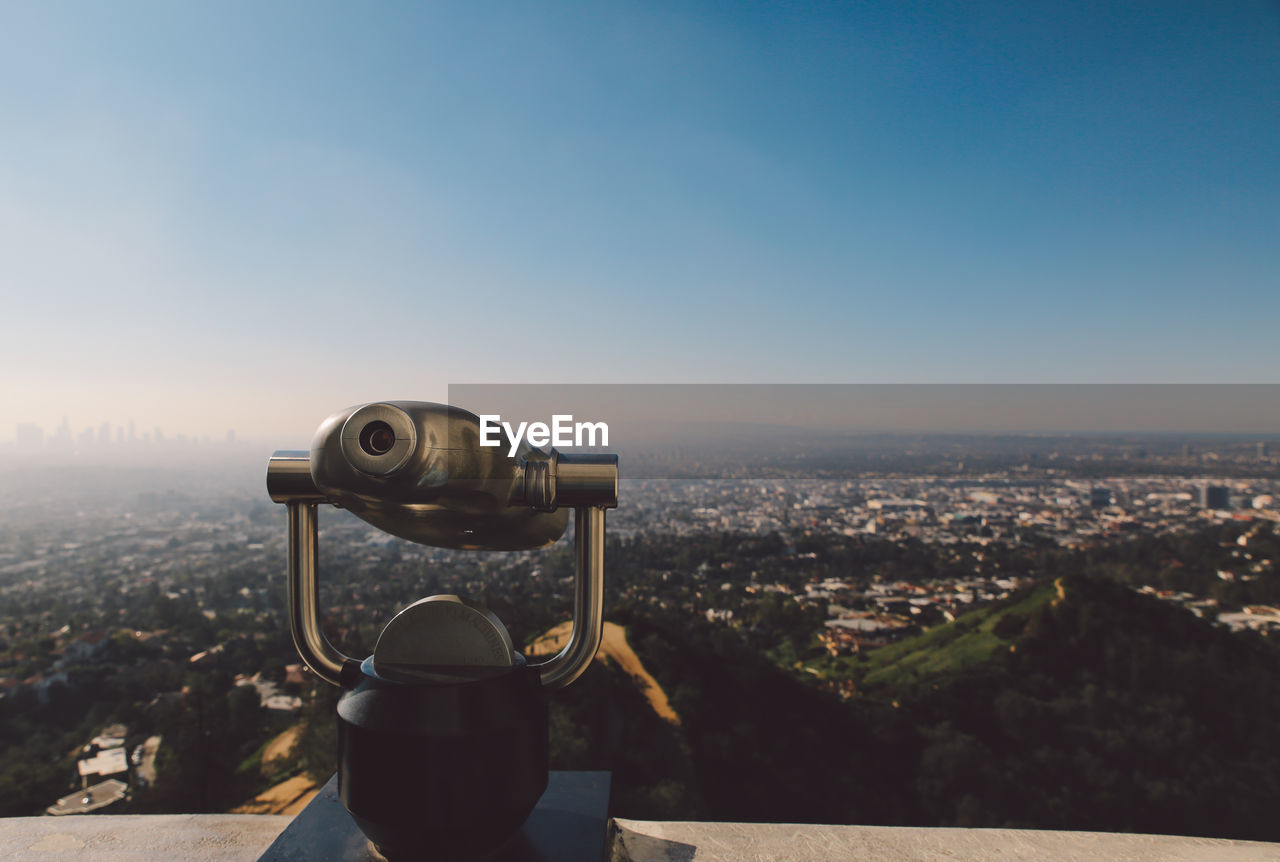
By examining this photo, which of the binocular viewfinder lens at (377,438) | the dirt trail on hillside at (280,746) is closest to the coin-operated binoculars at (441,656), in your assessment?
the binocular viewfinder lens at (377,438)

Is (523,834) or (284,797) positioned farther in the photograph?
(284,797)

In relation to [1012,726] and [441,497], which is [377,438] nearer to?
[441,497]

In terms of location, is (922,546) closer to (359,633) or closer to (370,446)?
(359,633)

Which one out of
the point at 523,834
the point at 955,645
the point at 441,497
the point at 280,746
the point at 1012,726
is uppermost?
the point at 441,497

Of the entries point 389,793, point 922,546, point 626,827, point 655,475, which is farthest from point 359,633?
point 922,546

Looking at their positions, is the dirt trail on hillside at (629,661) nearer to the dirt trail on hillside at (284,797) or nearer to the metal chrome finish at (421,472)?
the dirt trail on hillside at (284,797)

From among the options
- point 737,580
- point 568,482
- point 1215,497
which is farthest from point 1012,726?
point 568,482

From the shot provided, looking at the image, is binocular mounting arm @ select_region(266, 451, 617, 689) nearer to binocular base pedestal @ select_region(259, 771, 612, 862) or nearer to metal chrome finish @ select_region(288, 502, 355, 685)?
metal chrome finish @ select_region(288, 502, 355, 685)
